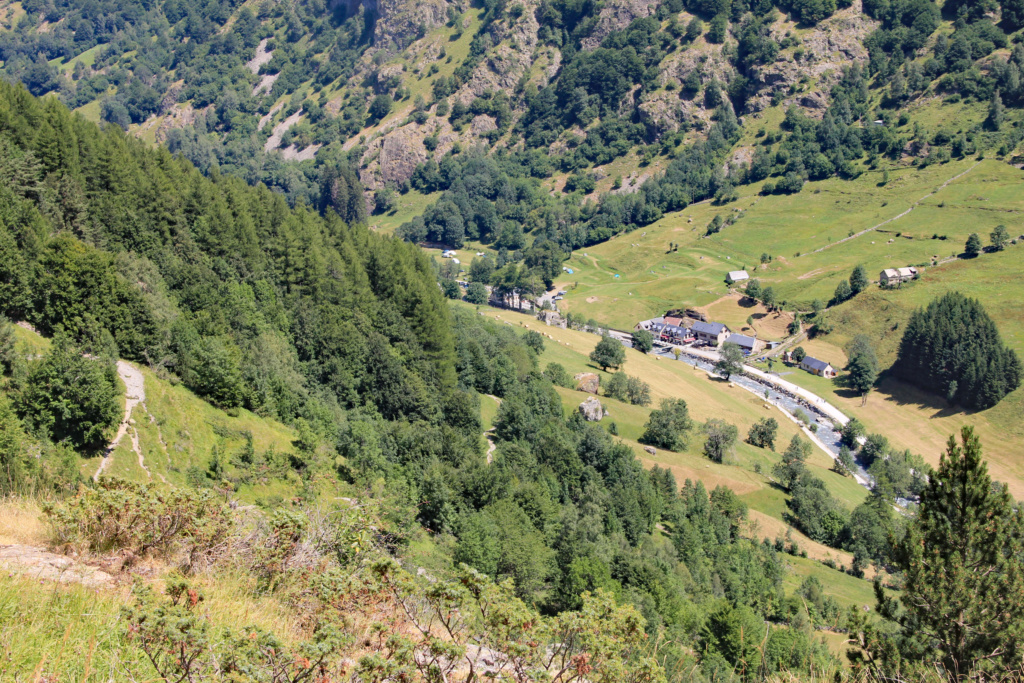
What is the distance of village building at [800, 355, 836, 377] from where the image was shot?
131 metres

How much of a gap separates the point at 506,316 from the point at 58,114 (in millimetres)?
→ 91986

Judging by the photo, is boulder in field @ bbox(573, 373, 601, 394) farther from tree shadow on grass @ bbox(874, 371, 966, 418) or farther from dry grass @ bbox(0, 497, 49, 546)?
dry grass @ bbox(0, 497, 49, 546)

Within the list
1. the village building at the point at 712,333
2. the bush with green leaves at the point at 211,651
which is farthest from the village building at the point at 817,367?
the bush with green leaves at the point at 211,651

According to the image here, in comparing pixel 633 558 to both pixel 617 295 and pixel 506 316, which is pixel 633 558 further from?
pixel 617 295

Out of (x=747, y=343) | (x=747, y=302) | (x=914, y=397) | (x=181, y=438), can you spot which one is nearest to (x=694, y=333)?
(x=747, y=343)

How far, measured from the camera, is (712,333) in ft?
484

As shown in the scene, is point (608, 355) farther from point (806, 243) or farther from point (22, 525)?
point (22, 525)

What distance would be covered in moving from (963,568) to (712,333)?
130059 mm

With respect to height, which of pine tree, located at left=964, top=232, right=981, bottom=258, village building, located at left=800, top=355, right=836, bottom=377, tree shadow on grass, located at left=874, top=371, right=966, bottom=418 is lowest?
tree shadow on grass, located at left=874, top=371, right=966, bottom=418

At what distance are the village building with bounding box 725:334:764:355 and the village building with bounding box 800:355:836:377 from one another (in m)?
10.1

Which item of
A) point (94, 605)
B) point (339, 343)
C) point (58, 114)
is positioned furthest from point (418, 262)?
point (94, 605)

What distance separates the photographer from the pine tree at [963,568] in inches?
809

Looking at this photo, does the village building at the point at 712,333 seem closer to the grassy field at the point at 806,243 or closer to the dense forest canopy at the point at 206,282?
the grassy field at the point at 806,243

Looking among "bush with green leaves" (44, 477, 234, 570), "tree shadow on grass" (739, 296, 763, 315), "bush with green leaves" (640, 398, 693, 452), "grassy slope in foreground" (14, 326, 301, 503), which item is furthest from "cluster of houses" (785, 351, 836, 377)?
"bush with green leaves" (44, 477, 234, 570)
